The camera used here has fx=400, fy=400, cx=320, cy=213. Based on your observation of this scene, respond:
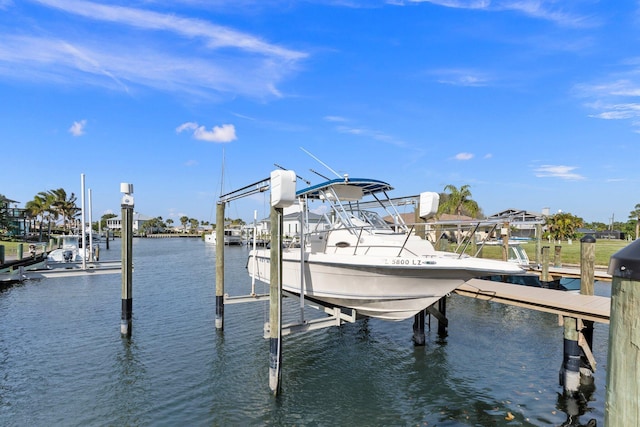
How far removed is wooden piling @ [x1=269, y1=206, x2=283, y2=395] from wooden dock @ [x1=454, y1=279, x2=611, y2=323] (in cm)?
590

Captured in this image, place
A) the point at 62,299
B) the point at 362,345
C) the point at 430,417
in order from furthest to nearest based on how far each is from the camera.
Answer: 1. the point at 62,299
2. the point at 362,345
3. the point at 430,417

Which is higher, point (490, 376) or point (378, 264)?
point (378, 264)

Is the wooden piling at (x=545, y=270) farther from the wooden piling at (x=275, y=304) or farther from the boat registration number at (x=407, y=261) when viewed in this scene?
the wooden piling at (x=275, y=304)

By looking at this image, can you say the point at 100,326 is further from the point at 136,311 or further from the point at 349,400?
the point at 349,400

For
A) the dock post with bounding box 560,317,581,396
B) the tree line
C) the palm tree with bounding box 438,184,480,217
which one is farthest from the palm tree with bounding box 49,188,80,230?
the dock post with bounding box 560,317,581,396

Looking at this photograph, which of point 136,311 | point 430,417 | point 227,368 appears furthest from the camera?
point 136,311

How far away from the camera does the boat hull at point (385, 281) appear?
810cm

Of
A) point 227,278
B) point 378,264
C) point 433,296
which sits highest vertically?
point 378,264

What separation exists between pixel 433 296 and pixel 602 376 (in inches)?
185

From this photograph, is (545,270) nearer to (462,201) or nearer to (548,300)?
(548,300)

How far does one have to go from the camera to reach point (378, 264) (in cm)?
837

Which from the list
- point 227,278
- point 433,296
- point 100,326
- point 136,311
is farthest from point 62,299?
point 433,296

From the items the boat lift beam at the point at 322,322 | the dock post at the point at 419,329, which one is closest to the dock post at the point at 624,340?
the boat lift beam at the point at 322,322

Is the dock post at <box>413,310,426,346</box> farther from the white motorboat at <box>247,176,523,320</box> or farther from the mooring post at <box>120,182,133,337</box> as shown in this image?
the mooring post at <box>120,182,133,337</box>
